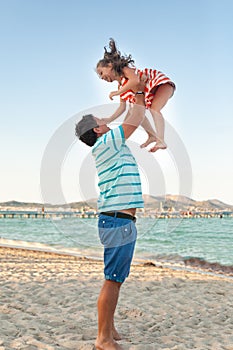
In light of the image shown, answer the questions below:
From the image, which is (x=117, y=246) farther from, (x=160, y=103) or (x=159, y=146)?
(x=160, y=103)

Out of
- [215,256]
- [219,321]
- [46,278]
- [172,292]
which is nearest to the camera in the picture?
[219,321]

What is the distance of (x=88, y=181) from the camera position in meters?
3.16

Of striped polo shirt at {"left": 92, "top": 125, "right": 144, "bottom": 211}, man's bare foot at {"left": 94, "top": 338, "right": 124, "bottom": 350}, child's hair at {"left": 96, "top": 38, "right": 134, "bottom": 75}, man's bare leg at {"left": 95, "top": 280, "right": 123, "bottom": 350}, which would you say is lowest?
man's bare foot at {"left": 94, "top": 338, "right": 124, "bottom": 350}

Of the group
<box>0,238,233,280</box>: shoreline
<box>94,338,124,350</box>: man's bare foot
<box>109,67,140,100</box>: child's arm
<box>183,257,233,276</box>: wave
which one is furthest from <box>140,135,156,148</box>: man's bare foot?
<box>183,257,233,276</box>: wave

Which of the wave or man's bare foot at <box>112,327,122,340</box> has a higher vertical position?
man's bare foot at <box>112,327,122,340</box>

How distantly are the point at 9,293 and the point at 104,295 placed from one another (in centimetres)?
269

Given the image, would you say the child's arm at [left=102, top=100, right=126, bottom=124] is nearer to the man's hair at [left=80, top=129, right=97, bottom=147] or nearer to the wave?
the man's hair at [left=80, top=129, right=97, bottom=147]

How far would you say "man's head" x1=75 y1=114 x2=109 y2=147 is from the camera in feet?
9.96

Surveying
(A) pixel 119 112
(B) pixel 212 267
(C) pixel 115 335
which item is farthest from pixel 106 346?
(B) pixel 212 267

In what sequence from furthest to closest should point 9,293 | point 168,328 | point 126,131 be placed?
point 9,293, point 168,328, point 126,131

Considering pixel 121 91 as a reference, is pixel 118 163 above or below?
below

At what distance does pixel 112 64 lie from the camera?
264cm

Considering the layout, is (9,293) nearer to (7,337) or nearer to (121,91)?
(7,337)

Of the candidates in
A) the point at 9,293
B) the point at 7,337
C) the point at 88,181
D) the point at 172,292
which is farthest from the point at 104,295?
the point at 172,292
